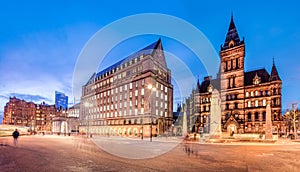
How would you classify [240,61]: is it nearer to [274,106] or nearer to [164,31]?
[274,106]

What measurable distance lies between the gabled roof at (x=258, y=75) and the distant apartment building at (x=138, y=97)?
90.9 feet

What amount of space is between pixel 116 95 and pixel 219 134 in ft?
168

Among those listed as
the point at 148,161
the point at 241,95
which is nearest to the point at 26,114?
the point at 241,95

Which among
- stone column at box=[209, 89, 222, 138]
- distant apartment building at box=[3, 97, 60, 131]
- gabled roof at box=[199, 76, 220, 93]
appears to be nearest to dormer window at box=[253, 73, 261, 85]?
gabled roof at box=[199, 76, 220, 93]

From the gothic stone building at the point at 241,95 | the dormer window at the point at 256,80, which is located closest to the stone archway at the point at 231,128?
the gothic stone building at the point at 241,95

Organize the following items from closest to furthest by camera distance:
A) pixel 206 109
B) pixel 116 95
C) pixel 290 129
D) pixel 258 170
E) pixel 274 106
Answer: pixel 258 170, pixel 274 106, pixel 290 129, pixel 116 95, pixel 206 109

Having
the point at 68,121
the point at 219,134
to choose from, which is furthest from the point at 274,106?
the point at 68,121

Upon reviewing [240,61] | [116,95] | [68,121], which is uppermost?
[240,61]

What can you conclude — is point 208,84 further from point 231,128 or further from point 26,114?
point 26,114

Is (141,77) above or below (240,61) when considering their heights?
below

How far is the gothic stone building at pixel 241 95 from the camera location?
226 feet

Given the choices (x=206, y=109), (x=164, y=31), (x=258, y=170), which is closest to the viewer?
(x=258, y=170)

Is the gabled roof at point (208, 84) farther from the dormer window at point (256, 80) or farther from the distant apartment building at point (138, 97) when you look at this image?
the distant apartment building at point (138, 97)

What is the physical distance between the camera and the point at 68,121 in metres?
112
